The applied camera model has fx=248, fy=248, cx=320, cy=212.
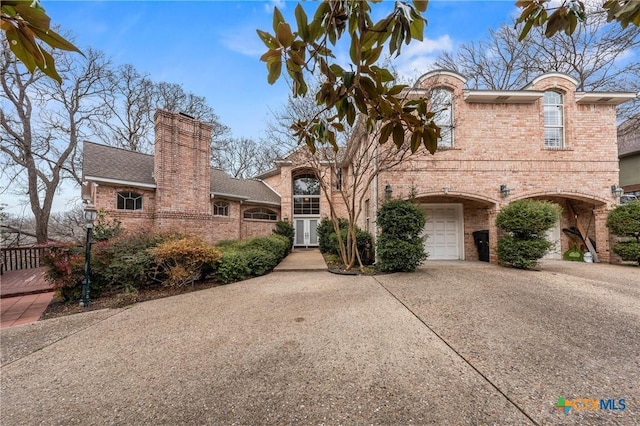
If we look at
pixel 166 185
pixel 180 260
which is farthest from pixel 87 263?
pixel 166 185

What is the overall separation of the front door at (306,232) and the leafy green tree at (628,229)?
12.9m

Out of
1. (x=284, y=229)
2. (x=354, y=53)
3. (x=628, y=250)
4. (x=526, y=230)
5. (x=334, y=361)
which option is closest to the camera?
(x=354, y=53)

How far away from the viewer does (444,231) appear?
9.80 metres

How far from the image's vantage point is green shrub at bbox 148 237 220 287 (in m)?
5.76

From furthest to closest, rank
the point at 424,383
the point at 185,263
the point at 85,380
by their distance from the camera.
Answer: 1. the point at 185,263
2. the point at 85,380
3. the point at 424,383

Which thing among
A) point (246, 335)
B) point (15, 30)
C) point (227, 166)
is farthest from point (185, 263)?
point (227, 166)

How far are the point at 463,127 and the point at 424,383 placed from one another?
875cm

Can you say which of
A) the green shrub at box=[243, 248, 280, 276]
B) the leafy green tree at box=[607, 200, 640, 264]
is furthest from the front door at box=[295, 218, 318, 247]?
the leafy green tree at box=[607, 200, 640, 264]

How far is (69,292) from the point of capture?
5250mm

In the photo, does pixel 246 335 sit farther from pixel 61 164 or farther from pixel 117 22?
pixel 61 164

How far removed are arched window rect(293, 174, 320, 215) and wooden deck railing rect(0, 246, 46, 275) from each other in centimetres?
1174

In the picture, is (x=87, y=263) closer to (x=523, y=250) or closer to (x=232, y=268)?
(x=232, y=268)

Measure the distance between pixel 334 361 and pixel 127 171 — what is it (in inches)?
478

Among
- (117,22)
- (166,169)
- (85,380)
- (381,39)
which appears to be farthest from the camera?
(166,169)
